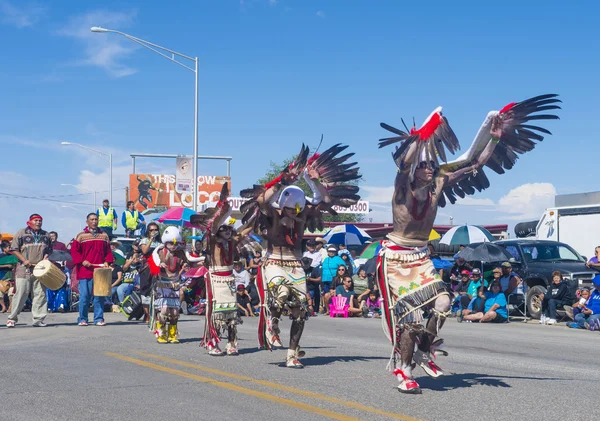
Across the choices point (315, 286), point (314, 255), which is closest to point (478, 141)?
point (315, 286)

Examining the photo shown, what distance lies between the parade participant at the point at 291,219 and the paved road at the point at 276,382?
564mm

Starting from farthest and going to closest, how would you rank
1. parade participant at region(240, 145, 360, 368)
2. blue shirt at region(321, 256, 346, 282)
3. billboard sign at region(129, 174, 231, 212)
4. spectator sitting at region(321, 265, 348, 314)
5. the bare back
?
billboard sign at region(129, 174, 231, 212) → blue shirt at region(321, 256, 346, 282) → spectator sitting at region(321, 265, 348, 314) → parade participant at region(240, 145, 360, 368) → the bare back

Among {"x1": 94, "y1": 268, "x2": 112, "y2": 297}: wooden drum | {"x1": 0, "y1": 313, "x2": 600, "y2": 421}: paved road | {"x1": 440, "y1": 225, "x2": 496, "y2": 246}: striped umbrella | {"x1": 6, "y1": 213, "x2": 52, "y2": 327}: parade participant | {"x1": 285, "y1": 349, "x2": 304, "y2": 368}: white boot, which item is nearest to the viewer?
{"x1": 0, "y1": 313, "x2": 600, "y2": 421}: paved road

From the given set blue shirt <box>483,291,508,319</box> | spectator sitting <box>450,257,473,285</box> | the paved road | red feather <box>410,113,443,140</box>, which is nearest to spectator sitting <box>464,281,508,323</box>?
blue shirt <box>483,291,508,319</box>

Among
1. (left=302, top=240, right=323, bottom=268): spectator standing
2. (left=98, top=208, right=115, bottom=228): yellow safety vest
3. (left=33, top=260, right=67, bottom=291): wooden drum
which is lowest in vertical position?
(left=33, top=260, right=67, bottom=291): wooden drum

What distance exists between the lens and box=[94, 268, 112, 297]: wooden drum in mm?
15727

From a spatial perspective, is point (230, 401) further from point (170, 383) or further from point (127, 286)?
point (127, 286)

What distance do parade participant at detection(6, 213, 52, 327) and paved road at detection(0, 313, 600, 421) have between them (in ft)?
7.73

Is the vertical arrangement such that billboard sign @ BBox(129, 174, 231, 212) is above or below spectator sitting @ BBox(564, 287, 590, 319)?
above

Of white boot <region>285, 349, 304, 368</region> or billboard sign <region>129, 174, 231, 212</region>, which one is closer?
white boot <region>285, 349, 304, 368</region>

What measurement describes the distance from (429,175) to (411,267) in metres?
0.85

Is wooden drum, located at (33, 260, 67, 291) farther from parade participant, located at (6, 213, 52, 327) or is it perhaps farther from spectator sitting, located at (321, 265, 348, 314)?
spectator sitting, located at (321, 265, 348, 314)

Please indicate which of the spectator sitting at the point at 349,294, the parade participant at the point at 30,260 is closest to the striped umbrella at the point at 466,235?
the spectator sitting at the point at 349,294

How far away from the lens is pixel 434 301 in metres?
7.65
